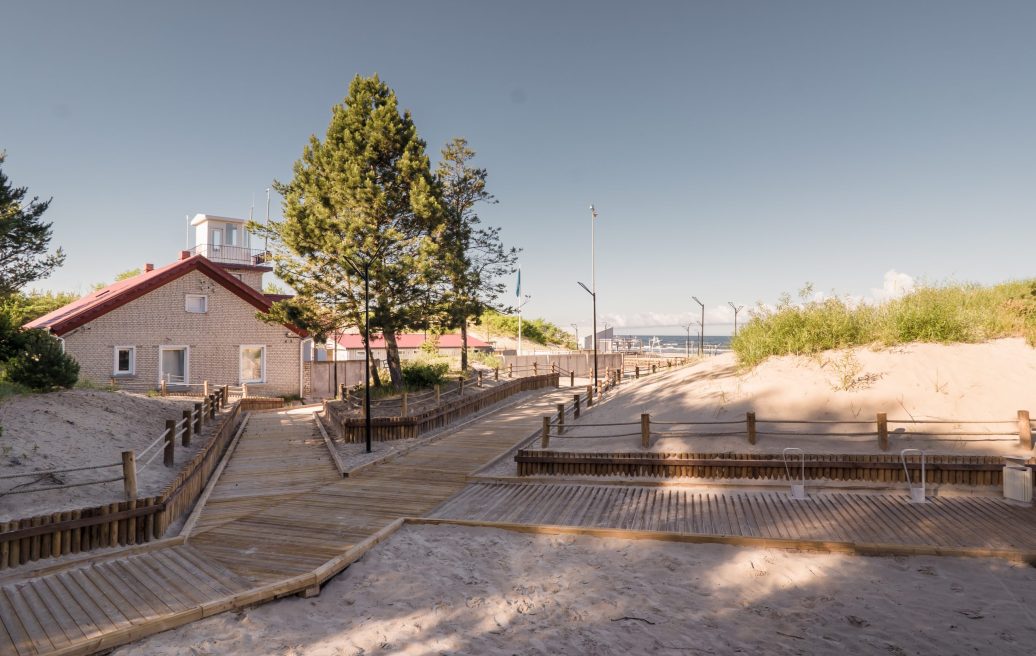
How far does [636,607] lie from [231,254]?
39.1 m

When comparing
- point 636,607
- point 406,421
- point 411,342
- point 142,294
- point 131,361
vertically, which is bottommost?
point 636,607

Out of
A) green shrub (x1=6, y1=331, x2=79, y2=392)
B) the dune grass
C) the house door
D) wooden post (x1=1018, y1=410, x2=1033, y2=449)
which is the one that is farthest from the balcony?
wooden post (x1=1018, y1=410, x2=1033, y2=449)

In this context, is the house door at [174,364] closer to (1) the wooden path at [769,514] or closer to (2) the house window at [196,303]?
(2) the house window at [196,303]

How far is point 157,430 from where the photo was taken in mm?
17469


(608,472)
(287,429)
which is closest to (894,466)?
(608,472)

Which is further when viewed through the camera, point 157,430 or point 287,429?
point 287,429

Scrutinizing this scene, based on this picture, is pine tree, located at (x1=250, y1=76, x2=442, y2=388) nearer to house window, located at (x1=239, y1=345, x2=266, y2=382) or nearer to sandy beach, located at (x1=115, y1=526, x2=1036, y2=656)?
house window, located at (x1=239, y1=345, x2=266, y2=382)

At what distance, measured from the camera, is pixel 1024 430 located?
12547 mm

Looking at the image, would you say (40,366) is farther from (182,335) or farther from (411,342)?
(411,342)

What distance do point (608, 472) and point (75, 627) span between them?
10407 mm

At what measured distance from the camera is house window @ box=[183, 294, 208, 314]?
30.4 m

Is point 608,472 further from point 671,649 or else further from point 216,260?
point 216,260

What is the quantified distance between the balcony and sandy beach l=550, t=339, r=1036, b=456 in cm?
3081

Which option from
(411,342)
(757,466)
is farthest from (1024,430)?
(411,342)
